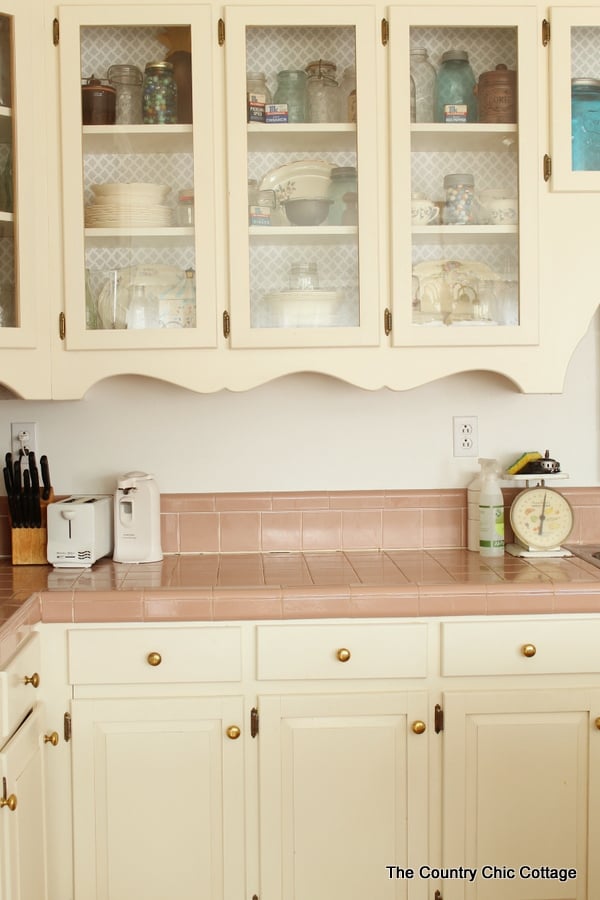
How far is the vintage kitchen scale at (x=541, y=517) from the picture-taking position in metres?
2.51

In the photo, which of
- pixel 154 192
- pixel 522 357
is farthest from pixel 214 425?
pixel 522 357

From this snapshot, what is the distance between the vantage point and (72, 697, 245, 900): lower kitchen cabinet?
215 centimetres

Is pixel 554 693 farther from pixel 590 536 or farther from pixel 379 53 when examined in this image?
pixel 379 53

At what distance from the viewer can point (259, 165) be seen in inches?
93.3

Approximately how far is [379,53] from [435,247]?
0.48 meters

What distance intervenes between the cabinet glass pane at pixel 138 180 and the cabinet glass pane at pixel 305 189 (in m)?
0.17

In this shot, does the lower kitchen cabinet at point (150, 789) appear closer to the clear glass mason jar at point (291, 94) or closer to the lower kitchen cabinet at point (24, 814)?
the lower kitchen cabinet at point (24, 814)

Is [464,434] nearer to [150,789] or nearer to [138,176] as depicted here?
[138,176]

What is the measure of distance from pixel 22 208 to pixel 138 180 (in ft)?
0.93


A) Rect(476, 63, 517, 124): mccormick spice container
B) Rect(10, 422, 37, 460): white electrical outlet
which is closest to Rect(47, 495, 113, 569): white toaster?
Rect(10, 422, 37, 460): white electrical outlet

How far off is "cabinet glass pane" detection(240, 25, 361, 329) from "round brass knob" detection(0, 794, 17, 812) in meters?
1.16

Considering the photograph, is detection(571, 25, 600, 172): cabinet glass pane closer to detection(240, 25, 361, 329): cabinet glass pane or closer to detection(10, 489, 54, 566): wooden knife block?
detection(240, 25, 361, 329): cabinet glass pane

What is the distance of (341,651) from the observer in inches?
84.7

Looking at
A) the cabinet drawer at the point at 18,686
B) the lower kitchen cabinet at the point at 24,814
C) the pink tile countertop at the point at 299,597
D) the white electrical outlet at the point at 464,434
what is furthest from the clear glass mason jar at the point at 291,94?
the lower kitchen cabinet at the point at 24,814
